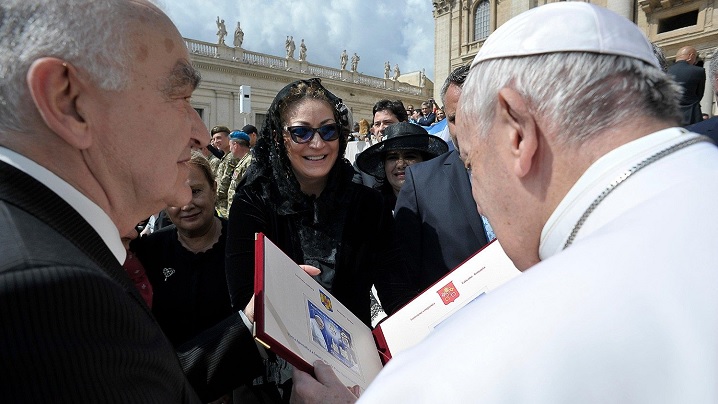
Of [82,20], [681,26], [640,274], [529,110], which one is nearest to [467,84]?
[529,110]

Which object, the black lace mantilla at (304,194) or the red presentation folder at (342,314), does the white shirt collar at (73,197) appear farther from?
the black lace mantilla at (304,194)

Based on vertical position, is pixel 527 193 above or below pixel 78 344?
above

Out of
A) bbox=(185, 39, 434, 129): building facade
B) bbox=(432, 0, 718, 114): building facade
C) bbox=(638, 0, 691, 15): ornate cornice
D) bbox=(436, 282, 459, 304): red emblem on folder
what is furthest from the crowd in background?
bbox=(638, 0, 691, 15): ornate cornice

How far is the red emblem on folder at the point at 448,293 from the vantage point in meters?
1.82

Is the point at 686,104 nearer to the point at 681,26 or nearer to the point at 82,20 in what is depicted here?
the point at 82,20

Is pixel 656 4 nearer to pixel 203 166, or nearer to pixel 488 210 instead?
pixel 203 166

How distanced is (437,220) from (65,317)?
215cm

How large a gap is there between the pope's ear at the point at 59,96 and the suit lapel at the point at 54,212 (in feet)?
0.47

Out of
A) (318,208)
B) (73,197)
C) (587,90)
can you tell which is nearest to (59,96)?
(73,197)

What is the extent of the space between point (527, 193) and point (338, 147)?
1.71 metres

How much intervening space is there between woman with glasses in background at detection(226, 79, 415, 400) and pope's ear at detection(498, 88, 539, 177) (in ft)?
4.95

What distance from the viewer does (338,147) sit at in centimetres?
260

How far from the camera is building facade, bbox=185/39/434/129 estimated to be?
979 inches

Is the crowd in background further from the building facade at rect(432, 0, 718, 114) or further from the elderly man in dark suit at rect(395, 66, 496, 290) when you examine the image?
the building facade at rect(432, 0, 718, 114)
